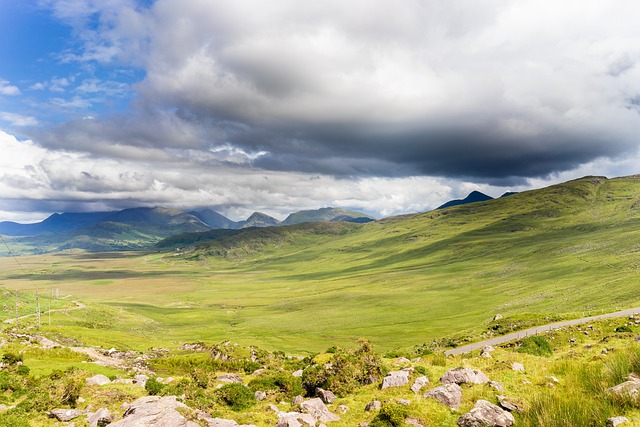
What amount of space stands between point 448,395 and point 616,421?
11427mm

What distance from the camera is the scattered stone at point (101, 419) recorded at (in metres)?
23.9

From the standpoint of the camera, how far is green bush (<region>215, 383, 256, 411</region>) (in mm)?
28438

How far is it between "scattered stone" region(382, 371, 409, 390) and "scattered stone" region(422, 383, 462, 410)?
389 centimetres

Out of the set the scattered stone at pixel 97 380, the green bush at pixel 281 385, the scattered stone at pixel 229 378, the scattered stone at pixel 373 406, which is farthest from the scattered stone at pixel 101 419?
the scattered stone at pixel 373 406

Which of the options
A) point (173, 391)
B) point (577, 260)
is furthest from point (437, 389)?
point (577, 260)

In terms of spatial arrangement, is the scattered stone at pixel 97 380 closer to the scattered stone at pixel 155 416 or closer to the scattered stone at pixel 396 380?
the scattered stone at pixel 155 416

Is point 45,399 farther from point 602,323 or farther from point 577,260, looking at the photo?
point 577,260

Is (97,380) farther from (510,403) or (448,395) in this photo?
(510,403)

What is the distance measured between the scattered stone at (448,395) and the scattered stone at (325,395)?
7981 mm

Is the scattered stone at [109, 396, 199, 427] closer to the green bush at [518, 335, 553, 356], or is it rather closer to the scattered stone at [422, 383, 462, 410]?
the scattered stone at [422, 383, 462, 410]

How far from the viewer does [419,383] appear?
26812 mm

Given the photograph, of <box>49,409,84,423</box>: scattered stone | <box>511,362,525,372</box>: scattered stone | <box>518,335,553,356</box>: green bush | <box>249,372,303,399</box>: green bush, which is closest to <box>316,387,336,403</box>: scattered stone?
<box>249,372,303,399</box>: green bush

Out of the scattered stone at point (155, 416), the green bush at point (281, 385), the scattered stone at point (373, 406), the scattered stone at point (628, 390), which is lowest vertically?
the green bush at point (281, 385)

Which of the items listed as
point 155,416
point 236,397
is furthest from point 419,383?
point 155,416
